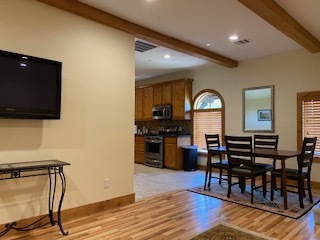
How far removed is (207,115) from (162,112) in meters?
1.43

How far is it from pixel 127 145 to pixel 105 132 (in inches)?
17.7

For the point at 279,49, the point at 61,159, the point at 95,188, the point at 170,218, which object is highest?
the point at 279,49

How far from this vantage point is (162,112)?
767 cm

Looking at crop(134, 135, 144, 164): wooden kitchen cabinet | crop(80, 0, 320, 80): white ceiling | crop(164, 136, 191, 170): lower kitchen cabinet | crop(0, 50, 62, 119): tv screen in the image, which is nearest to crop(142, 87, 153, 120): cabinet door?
crop(134, 135, 144, 164): wooden kitchen cabinet

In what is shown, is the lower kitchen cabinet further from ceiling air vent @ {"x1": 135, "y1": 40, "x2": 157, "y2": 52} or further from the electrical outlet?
the electrical outlet

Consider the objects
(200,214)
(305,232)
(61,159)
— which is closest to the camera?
(305,232)

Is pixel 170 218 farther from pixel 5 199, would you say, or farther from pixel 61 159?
pixel 5 199

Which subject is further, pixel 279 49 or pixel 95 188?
pixel 279 49

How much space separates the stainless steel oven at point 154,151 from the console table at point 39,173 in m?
4.31

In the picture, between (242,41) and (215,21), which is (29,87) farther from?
→ (242,41)

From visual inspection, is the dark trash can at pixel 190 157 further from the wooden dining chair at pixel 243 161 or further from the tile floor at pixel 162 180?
the wooden dining chair at pixel 243 161

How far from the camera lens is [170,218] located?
331 cm

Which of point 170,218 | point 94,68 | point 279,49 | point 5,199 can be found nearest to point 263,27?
point 279,49

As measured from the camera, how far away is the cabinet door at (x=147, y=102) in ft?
26.9
